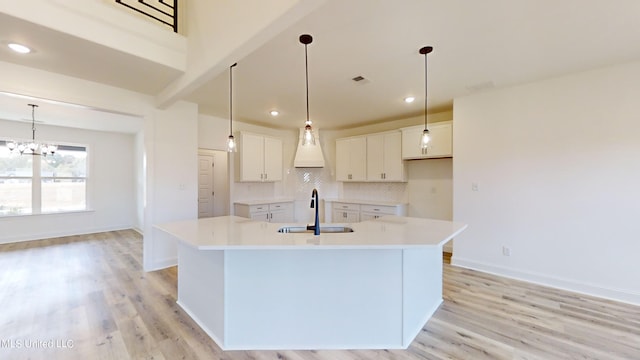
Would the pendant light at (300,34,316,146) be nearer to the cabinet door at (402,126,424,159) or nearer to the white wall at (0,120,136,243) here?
the cabinet door at (402,126,424,159)

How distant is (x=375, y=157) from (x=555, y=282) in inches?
125

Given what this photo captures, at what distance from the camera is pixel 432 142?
14.6ft

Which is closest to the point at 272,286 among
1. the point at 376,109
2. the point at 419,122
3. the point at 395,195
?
the point at 376,109

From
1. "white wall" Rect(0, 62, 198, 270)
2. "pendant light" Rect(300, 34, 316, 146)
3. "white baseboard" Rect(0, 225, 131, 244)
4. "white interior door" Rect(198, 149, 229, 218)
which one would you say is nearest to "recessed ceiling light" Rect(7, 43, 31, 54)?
"white wall" Rect(0, 62, 198, 270)

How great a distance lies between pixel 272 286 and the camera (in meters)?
2.10

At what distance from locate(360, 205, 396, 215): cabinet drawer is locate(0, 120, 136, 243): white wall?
6.26 meters

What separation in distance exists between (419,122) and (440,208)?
164cm

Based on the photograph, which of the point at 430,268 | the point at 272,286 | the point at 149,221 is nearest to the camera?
the point at 272,286

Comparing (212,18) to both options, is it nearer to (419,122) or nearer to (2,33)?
(2,33)

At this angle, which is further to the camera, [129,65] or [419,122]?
[419,122]

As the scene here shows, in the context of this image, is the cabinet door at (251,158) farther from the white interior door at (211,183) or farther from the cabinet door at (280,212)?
the white interior door at (211,183)

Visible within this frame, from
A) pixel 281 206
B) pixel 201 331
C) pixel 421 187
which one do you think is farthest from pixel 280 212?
pixel 201 331

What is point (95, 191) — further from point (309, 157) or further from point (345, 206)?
point (345, 206)

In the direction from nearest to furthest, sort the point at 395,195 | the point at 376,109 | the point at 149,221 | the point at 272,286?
1. the point at 272,286
2. the point at 149,221
3. the point at 376,109
4. the point at 395,195
